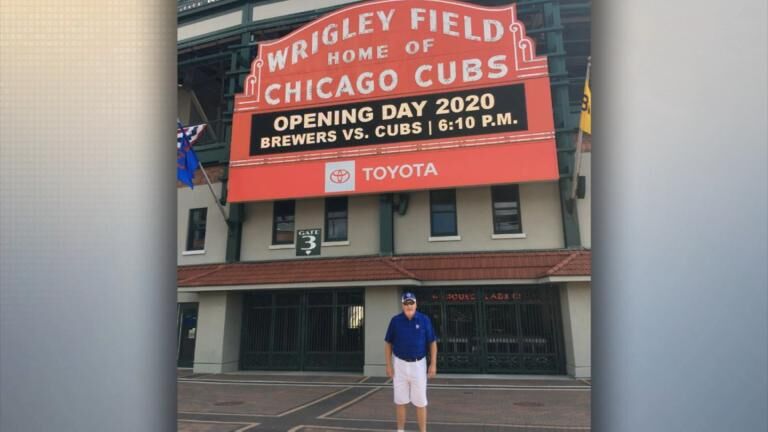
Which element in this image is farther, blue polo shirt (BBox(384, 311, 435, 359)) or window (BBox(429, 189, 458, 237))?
window (BBox(429, 189, 458, 237))

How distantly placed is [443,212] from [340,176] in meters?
3.44

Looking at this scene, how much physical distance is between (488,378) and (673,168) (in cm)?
1321

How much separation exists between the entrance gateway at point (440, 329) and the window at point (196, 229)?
3.03 m

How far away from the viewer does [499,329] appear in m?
14.6

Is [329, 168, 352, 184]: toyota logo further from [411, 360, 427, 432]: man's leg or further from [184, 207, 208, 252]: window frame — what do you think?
[411, 360, 427, 432]: man's leg

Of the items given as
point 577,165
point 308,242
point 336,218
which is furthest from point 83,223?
point 336,218

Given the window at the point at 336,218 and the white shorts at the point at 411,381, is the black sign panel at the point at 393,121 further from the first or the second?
the white shorts at the point at 411,381

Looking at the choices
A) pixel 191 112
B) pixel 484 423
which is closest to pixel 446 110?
pixel 484 423

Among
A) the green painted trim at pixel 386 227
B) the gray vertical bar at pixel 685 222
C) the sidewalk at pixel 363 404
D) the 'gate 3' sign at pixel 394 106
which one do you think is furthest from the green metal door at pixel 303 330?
the gray vertical bar at pixel 685 222

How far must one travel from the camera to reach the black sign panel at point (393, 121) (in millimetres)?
14250

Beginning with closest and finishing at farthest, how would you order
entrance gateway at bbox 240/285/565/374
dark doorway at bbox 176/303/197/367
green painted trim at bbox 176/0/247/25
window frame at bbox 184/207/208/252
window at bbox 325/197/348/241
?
entrance gateway at bbox 240/285/565/374 → window at bbox 325/197/348/241 → dark doorway at bbox 176/303/197/367 → window frame at bbox 184/207/208/252 → green painted trim at bbox 176/0/247/25

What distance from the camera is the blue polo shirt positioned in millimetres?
6129

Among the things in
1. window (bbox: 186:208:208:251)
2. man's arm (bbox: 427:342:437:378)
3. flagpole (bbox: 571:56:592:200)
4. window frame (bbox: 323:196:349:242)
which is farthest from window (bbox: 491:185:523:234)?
window (bbox: 186:208:208:251)

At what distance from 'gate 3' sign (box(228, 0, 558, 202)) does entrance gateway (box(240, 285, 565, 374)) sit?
3.49 m
